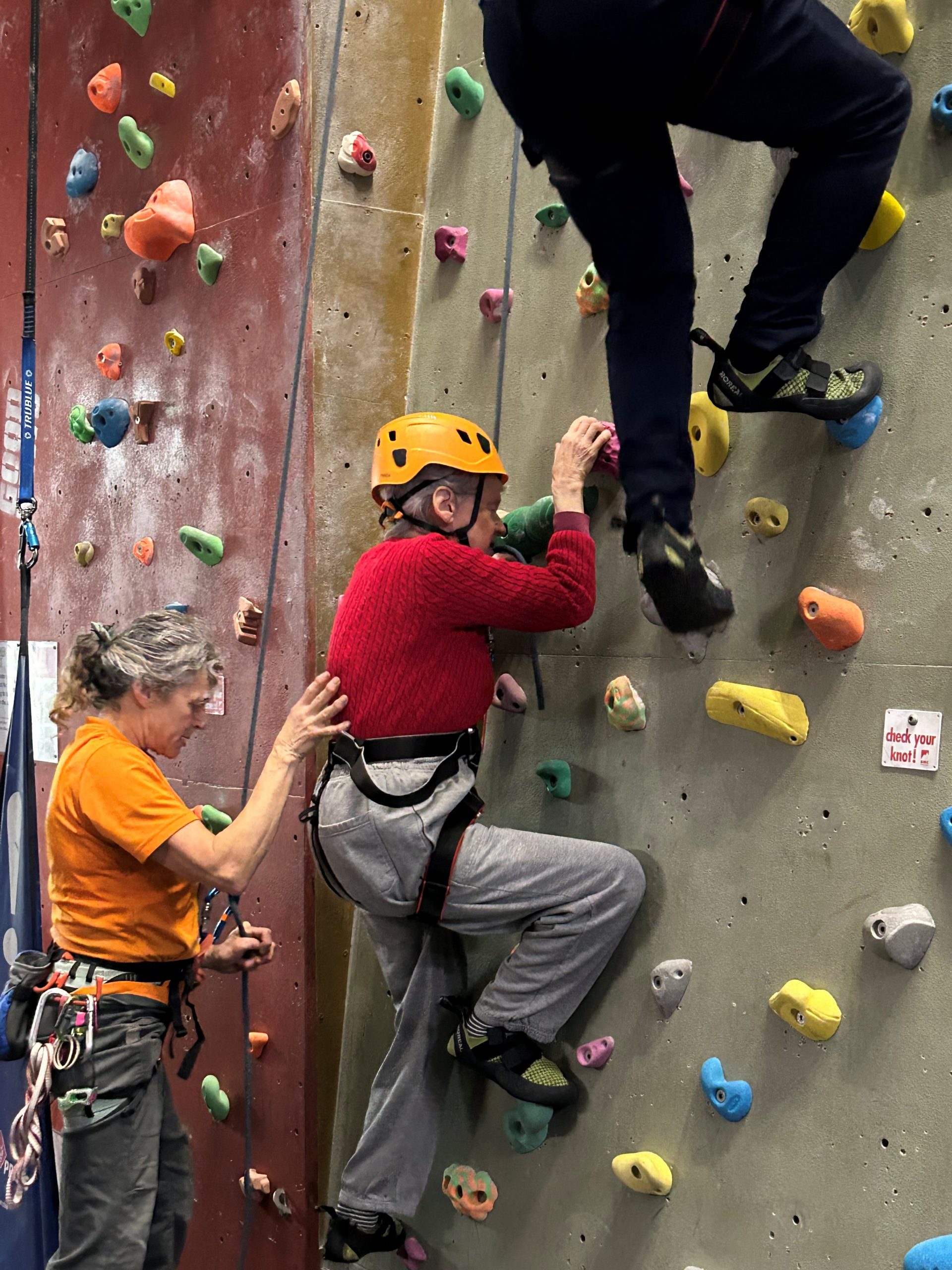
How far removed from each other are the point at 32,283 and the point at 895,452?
1.81 meters

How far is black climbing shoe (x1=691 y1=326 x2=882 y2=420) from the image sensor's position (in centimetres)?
177

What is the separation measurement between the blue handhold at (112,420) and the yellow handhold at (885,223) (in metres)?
2.20

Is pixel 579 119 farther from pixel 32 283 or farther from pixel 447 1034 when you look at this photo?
pixel 447 1034

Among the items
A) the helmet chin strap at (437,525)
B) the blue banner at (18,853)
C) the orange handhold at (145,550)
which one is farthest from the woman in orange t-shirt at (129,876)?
the orange handhold at (145,550)

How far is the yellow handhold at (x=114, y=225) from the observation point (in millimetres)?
3391

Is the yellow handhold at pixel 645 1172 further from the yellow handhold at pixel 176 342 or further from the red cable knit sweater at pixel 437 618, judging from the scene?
the yellow handhold at pixel 176 342

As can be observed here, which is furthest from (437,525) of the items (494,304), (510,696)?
(494,304)

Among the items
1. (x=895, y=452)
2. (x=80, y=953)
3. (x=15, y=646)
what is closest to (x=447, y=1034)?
(x=80, y=953)

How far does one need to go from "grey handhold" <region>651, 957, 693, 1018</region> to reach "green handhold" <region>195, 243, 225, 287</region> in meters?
2.07

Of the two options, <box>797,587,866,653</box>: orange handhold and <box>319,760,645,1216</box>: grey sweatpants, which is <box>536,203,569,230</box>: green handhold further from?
<box>319,760,645,1216</box>: grey sweatpants

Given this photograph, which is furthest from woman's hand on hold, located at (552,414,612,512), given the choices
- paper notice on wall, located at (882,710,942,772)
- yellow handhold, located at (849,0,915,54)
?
yellow handhold, located at (849,0,915,54)

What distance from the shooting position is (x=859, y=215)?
1632 millimetres

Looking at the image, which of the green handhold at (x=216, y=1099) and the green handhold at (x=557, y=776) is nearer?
the green handhold at (x=557, y=776)

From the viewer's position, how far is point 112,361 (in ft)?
11.1
